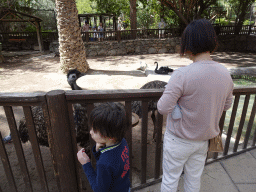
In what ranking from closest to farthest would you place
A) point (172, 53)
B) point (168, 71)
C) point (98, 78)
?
point (98, 78)
point (168, 71)
point (172, 53)

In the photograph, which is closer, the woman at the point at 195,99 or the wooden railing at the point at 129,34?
the woman at the point at 195,99

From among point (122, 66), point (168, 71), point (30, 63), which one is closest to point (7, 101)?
point (168, 71)

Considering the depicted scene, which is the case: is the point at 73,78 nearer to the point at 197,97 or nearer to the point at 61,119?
the point at 61,119

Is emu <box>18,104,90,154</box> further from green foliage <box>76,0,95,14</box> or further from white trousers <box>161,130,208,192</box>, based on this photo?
green foliage <box>76,0,95,14</box>

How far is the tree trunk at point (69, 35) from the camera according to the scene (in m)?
8.58

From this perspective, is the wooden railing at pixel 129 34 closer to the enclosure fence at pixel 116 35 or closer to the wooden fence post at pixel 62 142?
the enclosure fence at pixel 116 35

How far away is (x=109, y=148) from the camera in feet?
4.07

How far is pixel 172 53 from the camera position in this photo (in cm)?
1492

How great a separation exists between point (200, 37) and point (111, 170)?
949 millimetres

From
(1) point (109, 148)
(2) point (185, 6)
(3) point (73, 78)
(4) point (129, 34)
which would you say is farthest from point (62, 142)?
(2) point (185, 6)

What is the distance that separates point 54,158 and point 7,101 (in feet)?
1.97

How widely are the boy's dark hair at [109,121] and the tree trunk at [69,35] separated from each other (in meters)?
8.17

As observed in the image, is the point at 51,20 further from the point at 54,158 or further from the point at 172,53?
the point at 54,158

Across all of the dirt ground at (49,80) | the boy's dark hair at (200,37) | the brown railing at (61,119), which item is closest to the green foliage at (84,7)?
the dirt ground at (49,80)
